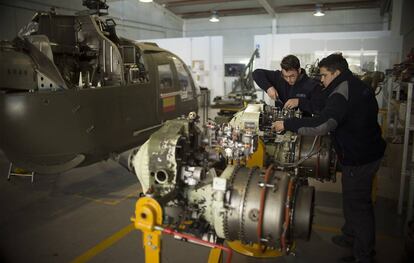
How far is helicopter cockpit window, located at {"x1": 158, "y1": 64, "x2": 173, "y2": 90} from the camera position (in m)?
5.87

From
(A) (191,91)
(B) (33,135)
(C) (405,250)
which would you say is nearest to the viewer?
(C) (405,250)

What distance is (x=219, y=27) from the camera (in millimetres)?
17453

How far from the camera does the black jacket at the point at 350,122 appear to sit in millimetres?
2553

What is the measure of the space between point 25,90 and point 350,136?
3789 millimetres

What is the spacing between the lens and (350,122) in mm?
2654

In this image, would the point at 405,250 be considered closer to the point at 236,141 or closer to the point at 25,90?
the point at 236,141

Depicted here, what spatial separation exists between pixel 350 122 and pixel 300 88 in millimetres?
1448

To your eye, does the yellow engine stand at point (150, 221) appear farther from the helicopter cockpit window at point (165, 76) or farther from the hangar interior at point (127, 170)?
the helicopter cockpit window at point (165, 76)

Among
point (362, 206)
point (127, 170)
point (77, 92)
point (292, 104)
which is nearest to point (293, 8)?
point (127, 170)

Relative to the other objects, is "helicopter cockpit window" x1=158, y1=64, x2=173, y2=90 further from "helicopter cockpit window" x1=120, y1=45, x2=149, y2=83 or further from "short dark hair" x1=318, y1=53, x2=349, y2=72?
"short dark hair" x1=318, y1=53, x2=349, y2=72

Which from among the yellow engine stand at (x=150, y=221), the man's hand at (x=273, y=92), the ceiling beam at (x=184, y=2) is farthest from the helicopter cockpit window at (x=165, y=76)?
the ceiling beam at (x=184, y=2)

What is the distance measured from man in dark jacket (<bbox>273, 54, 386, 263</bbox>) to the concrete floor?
543mm

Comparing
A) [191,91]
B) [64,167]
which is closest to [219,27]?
[191,91]

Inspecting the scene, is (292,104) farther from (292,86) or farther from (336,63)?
(336,63)
